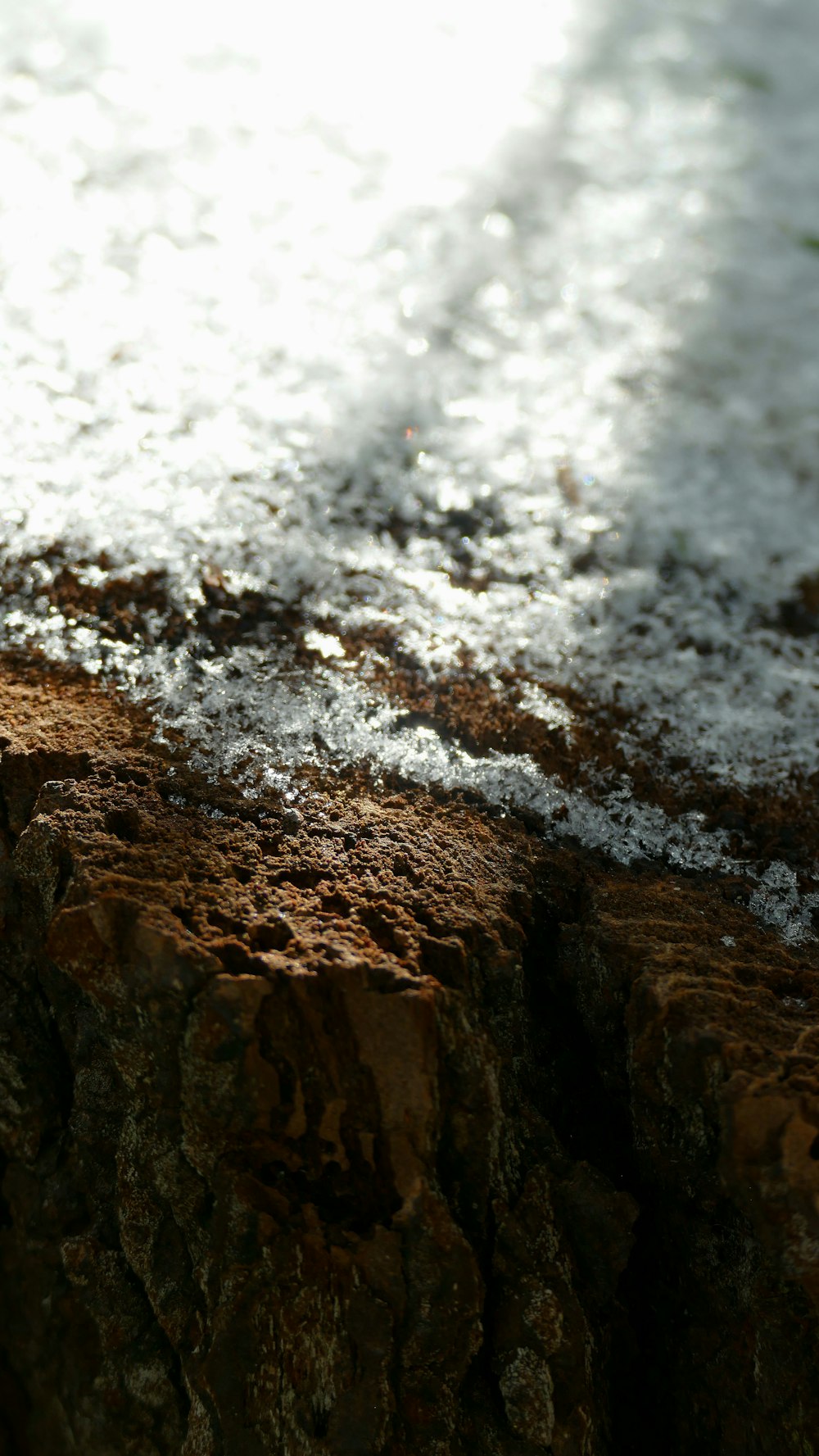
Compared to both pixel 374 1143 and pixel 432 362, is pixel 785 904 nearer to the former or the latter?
pixel 374 1143

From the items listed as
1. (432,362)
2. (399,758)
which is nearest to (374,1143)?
(399,758)

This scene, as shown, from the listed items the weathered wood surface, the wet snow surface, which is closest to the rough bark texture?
the weathered wood surface

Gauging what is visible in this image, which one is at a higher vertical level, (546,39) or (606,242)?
(546,39)

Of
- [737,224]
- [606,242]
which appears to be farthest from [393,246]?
[737,224]

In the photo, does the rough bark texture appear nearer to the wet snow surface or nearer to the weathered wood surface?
the weathered wood surface

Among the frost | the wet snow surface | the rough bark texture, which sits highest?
the wet snow surface

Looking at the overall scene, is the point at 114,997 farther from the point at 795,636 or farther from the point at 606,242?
the point at 606,242

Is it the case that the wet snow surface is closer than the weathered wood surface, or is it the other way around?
the weathered wood surface
